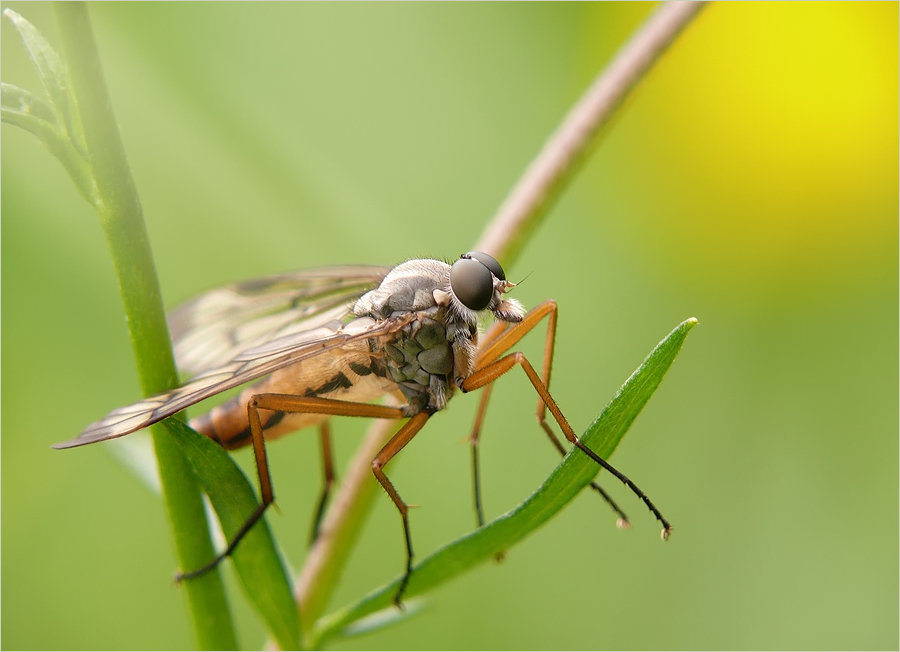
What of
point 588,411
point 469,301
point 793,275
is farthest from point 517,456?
point 793,275

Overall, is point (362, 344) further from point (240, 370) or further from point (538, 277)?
point (538, 277)

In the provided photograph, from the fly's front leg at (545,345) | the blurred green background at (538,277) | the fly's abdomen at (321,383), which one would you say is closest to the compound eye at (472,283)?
the fly's front leg at (545,345)

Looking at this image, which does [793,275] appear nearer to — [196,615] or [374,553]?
[374,553]

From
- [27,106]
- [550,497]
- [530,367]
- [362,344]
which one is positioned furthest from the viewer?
[362,344]

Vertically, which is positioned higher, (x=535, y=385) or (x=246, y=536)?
(x=535, y=385)

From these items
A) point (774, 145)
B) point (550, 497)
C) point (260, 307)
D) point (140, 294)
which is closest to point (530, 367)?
point (550, 497)

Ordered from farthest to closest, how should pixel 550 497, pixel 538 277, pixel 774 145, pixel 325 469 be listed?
pixel 774 145 → pixel 538 277 → pixel 325 469 → pixel 550 497
